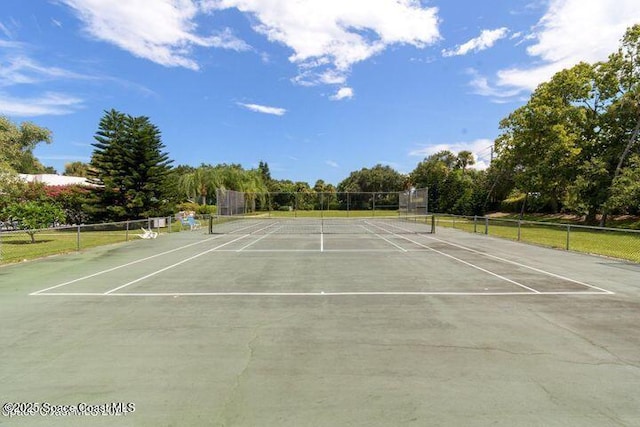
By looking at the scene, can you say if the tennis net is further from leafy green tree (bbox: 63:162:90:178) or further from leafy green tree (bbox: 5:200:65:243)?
leafy green tree (bbox: 63:162:90:178)

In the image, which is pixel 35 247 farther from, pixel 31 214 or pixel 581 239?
pixel 581 239

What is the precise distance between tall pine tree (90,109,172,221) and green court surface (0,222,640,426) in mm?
23135

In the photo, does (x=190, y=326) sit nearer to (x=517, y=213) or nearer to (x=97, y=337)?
(x=97, y=337)

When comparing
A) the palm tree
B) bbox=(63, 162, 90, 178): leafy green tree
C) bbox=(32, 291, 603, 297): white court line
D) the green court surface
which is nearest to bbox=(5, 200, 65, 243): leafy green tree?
the green court surface

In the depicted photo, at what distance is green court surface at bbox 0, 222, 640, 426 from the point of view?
12.1ft

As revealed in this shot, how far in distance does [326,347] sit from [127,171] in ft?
106

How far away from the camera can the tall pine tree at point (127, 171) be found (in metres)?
32.5

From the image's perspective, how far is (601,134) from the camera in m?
38.2

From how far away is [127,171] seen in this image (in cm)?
3353

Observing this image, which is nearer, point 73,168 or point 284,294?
point 284,294

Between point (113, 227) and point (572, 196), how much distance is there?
121 feet

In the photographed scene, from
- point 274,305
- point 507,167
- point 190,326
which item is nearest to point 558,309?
point 274,305

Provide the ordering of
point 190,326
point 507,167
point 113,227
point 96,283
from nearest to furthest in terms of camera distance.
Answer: point 190,326 < point 96,283 < point 113,227 < point 507,167

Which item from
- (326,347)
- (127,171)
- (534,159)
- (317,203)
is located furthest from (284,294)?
(317,203)
